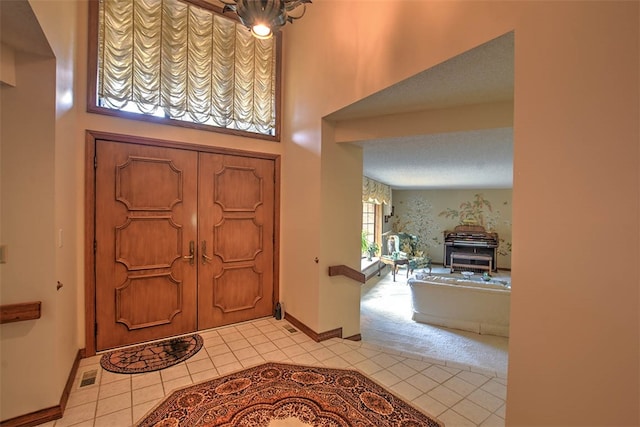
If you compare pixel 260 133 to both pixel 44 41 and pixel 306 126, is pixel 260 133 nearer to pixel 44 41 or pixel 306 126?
pixel 306 126

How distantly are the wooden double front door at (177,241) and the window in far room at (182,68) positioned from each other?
16.1 inches

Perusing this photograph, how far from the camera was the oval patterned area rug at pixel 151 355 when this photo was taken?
242cm

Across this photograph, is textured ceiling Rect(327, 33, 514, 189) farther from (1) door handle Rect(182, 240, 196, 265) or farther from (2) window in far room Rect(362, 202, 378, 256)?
(2) window in far room Rect(362, 202, 378, 256)

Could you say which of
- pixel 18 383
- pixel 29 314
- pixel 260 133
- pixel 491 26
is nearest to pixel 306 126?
pixel 260 133

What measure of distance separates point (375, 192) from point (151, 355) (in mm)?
5632

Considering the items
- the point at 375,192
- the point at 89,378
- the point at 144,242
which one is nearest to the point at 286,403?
the point at 89,378

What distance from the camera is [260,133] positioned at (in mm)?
3488

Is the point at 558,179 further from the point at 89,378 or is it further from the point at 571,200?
the point at 89,378

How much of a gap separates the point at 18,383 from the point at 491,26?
11.2 feet

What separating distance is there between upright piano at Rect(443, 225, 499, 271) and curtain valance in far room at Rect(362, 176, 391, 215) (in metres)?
2.18

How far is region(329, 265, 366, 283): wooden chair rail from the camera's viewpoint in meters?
3.05

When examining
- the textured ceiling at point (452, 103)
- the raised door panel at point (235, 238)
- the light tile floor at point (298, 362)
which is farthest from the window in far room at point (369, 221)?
the light tile floor at point (298, 362)

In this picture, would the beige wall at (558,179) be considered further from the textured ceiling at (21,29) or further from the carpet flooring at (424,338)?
the carpet flooring at (424,338)

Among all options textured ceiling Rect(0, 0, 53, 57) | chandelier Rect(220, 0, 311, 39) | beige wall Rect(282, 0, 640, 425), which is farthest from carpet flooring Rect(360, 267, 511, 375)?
textured ceiling Rect(0, 0, 53, 57)
